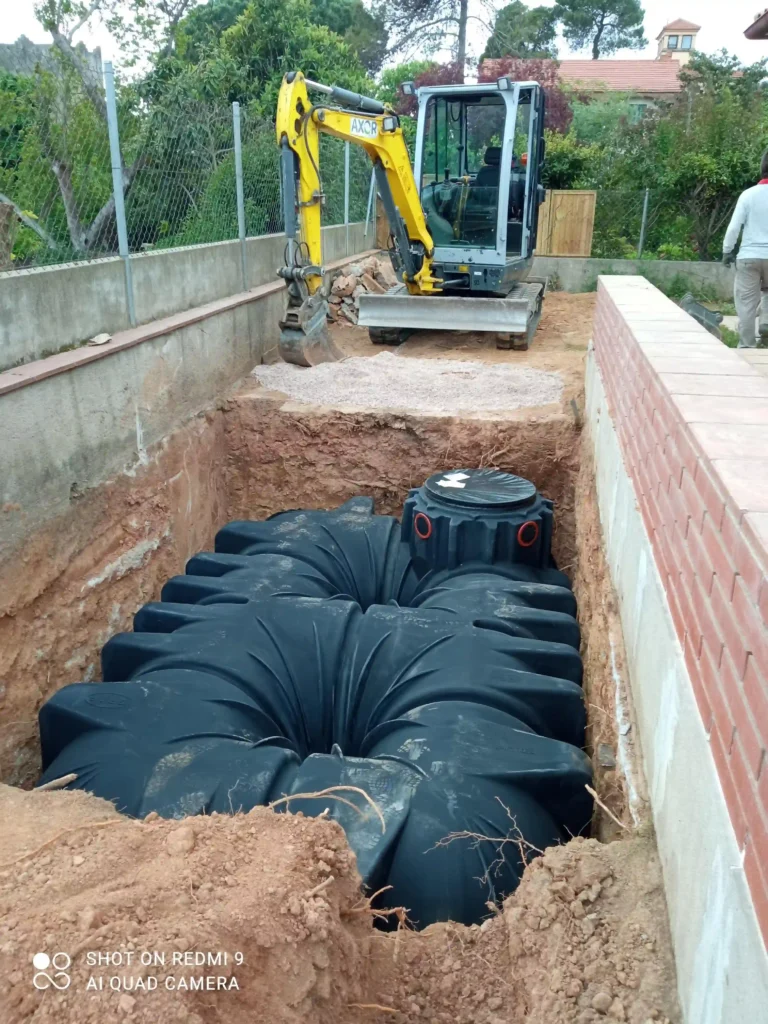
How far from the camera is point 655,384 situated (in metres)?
2.70

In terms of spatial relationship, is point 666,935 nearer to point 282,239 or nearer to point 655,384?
point 655,384

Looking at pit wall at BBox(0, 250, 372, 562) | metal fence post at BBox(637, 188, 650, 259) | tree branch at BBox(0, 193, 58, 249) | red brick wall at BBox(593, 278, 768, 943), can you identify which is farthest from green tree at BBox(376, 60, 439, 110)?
red brick wall at BBox(593, 278, 768, 943)

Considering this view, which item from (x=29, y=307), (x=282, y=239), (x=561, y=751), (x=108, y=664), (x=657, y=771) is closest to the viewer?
(x=657, y=771)

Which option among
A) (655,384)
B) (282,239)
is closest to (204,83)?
(282,239)

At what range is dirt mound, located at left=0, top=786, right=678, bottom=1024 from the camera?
146 centimetres

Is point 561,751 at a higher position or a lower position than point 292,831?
lower

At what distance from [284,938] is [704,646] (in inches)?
43.4

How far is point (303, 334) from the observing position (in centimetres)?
727

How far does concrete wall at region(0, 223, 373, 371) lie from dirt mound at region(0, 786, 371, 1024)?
114 inches

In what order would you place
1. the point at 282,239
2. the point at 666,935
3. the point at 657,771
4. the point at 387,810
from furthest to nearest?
the point at 282,239 < the point at 387,810 < the point at 657,771 < the point at 666,935

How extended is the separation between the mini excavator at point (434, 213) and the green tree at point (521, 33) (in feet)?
64.1

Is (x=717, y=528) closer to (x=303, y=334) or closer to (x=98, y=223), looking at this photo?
(x=98, y=223)

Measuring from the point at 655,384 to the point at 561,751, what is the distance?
1386mm

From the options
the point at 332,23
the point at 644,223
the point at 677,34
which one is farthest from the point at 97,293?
the point at 677,34
